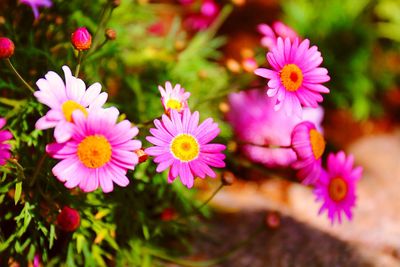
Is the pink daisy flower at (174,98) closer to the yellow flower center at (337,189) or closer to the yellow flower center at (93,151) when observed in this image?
the yellow flower center at (93,151)

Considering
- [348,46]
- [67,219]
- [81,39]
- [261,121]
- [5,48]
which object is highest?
[348,46]

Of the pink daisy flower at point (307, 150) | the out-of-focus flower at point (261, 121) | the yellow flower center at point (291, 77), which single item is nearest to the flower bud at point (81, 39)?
the yellow flower center at point (291, 77)

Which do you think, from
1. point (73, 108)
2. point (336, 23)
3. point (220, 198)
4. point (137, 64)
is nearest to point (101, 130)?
point (73, 108)

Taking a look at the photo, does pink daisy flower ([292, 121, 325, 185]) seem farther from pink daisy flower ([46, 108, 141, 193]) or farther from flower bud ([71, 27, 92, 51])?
flower bud ([71, 27, 92, 51])

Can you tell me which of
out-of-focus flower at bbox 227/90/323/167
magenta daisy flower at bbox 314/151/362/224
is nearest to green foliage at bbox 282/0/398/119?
out-of-focus flower at bbox 227/90/323/167

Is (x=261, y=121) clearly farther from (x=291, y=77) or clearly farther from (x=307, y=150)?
(x=291, y=77)

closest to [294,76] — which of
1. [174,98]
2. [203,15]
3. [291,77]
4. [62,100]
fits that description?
[291,77]
